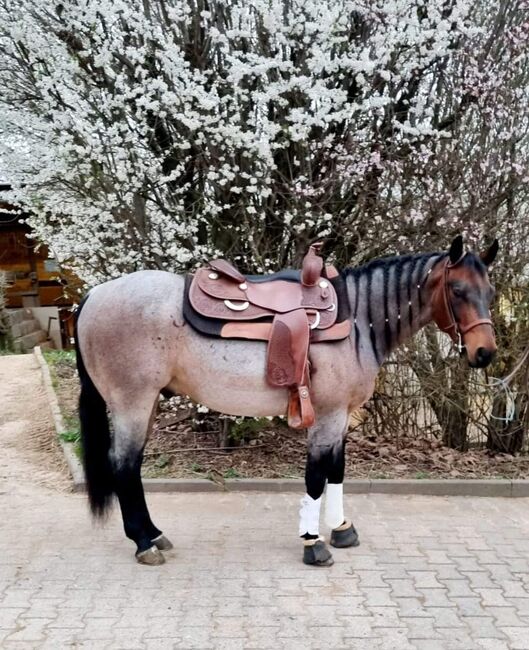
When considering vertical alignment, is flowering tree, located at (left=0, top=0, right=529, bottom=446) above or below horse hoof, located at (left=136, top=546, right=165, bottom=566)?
above

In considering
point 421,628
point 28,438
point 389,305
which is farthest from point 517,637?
point 28,438

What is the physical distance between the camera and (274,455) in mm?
5109

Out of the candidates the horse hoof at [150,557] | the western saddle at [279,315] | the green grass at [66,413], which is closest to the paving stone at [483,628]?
the western saddle at [279,315]

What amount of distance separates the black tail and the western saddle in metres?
0.81

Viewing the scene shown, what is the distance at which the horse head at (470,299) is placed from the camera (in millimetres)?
3031

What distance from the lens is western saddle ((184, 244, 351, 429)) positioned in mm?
3137

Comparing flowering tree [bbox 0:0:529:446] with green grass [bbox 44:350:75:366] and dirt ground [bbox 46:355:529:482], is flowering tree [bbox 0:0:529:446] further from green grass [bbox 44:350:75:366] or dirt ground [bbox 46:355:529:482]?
green grass [bbox 44:350:75:366]

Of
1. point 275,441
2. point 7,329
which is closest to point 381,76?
point 275,441

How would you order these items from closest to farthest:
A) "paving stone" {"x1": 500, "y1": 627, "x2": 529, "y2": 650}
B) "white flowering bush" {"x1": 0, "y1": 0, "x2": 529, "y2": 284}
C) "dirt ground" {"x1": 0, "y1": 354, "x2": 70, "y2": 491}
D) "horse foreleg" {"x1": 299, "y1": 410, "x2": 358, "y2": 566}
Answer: "paving stone" {"x1": 500, "y1": 627, "x2": 529, "y2": 650}, "horse foreleg" {"x1": 299, "y1": 410, "x2": 358, "y2": 566}, "white flowering bush" {"x1": 0, "y1": 0, "x2": 529, "y2": 284}, "dirt ground" {"x1": 0, "y1": 354, "x2": 70, "y2": 491}

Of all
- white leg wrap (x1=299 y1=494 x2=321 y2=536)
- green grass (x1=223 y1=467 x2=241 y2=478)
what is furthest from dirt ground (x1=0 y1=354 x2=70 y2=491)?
white leg wrap (x1=299 y1=494 x2=321 y2=536)

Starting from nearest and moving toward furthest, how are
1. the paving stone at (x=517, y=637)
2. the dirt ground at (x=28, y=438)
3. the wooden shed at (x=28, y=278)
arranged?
the paving stone at (x=517, y=637), the dirt ground at (x=28, y=438), the wooden shed at (x=28, y=278)

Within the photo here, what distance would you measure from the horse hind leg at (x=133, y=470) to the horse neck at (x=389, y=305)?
1297 millimetres

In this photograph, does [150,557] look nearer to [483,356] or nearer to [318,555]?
[318,555]

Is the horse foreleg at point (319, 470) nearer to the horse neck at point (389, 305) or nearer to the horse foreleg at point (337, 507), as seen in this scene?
the horse foreleg at point (337, 507)
